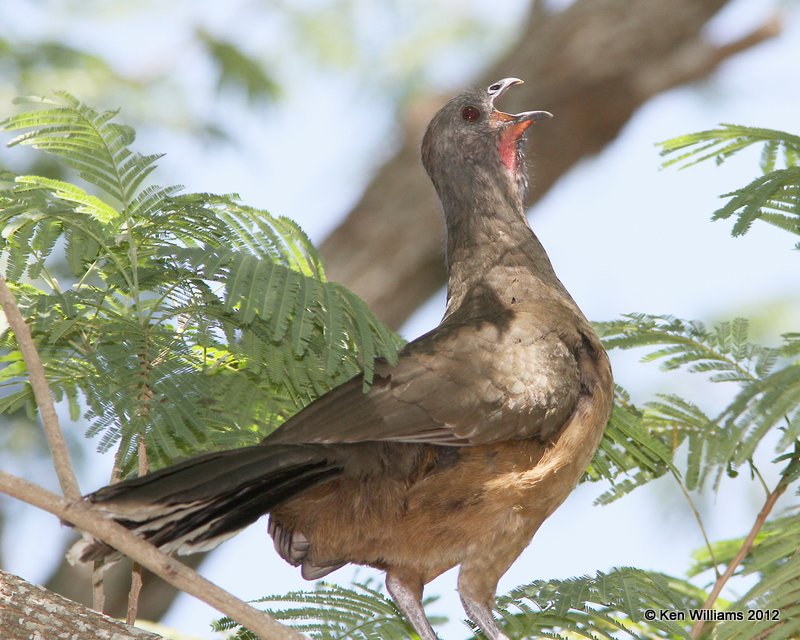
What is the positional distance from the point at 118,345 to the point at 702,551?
237cm

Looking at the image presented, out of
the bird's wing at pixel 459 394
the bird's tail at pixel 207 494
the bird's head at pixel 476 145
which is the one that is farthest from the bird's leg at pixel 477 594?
the bird's head at pixel 476 145

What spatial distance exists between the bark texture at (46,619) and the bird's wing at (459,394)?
0.65m

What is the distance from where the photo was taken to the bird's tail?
2.67m

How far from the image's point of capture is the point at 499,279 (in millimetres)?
4027

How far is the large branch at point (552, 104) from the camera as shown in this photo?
686 cm

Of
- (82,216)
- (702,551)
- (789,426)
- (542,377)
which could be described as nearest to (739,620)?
(789,426)

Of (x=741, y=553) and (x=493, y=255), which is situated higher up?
(x=493, y=255)

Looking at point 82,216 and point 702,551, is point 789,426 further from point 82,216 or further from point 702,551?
point 82,216

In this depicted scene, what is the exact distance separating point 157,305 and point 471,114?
1977 millimetres

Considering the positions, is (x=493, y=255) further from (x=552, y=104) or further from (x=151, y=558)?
(x=552, y=104)

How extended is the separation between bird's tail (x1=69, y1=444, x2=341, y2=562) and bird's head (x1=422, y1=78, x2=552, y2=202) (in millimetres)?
1812

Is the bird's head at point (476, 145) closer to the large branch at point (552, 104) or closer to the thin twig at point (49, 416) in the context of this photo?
the large branch at point (552, 104)

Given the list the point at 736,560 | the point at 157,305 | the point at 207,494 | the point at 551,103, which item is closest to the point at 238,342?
the point at 157,305

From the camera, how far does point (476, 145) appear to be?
4641 millimetres
